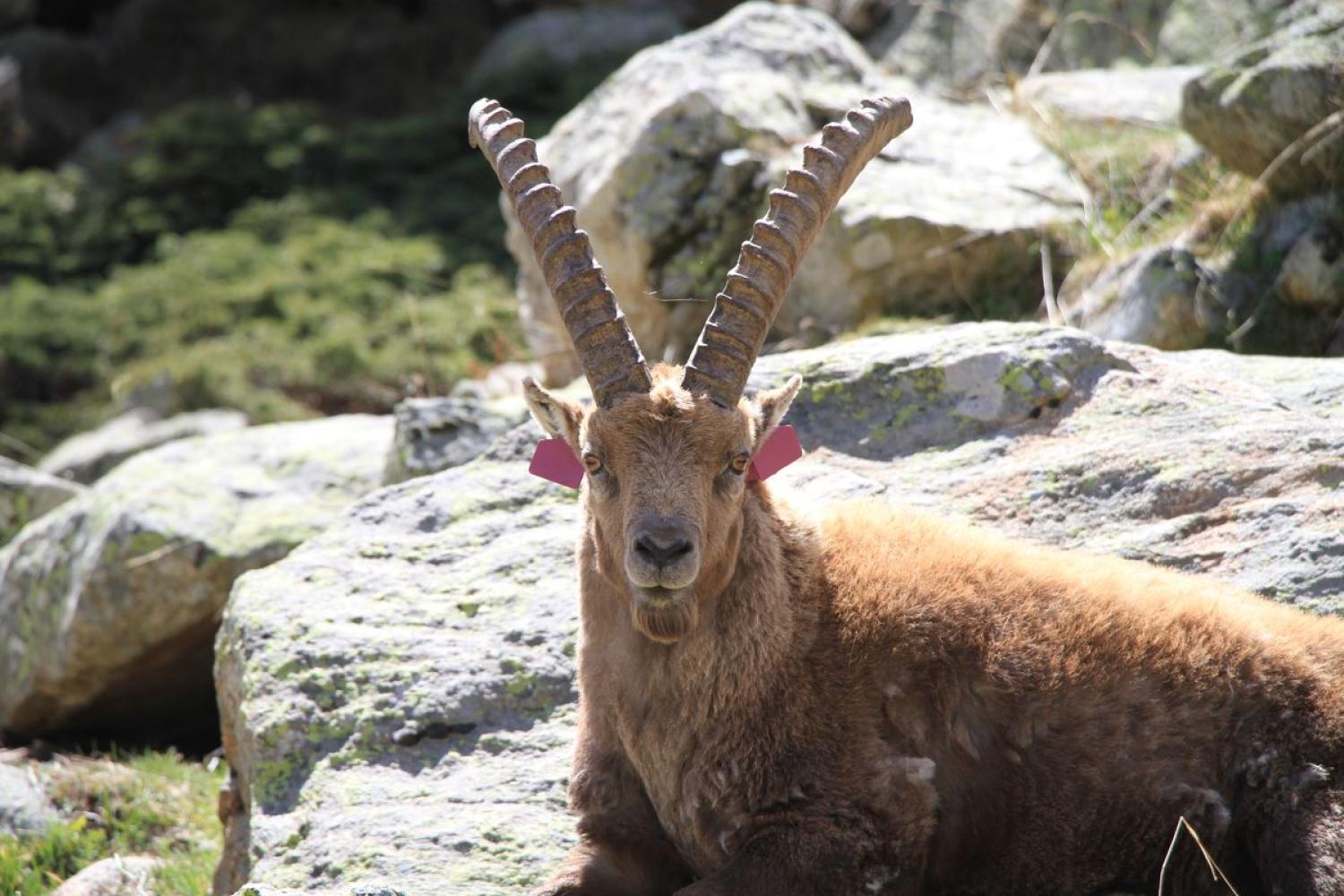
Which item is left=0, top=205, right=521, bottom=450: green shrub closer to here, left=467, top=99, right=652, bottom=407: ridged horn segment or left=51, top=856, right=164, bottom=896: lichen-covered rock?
left=51, top=856, right=164, bottom=896: lichen-covered rock

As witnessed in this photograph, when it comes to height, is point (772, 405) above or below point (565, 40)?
below

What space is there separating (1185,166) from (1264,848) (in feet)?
22.2

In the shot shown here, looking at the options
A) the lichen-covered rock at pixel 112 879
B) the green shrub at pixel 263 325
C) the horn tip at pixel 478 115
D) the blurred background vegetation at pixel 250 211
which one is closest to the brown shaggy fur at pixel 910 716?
the horn tip at pixel 478 115

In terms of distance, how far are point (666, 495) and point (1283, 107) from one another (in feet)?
19.4

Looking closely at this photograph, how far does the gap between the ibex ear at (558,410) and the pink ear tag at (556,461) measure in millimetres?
49

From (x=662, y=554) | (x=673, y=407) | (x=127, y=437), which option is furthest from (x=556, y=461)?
(x=127, y=437)

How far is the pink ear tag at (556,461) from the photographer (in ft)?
21.4

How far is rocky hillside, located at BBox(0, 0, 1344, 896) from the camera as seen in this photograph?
726cm

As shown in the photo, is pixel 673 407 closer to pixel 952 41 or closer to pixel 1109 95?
pixel 1109 95

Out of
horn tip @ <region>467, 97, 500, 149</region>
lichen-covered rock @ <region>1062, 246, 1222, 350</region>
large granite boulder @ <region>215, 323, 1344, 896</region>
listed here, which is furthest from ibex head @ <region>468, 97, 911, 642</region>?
lichen-covered rock @ <region>1062, 246, 1222, 350</region>

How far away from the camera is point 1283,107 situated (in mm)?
9664

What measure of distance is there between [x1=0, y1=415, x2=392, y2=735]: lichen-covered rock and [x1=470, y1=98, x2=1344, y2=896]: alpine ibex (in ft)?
14.3

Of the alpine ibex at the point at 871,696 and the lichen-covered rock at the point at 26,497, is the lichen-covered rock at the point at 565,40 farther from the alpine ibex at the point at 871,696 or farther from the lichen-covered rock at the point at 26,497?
the alpine ibex at the point at 871,696

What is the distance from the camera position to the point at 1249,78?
979 centimetres
